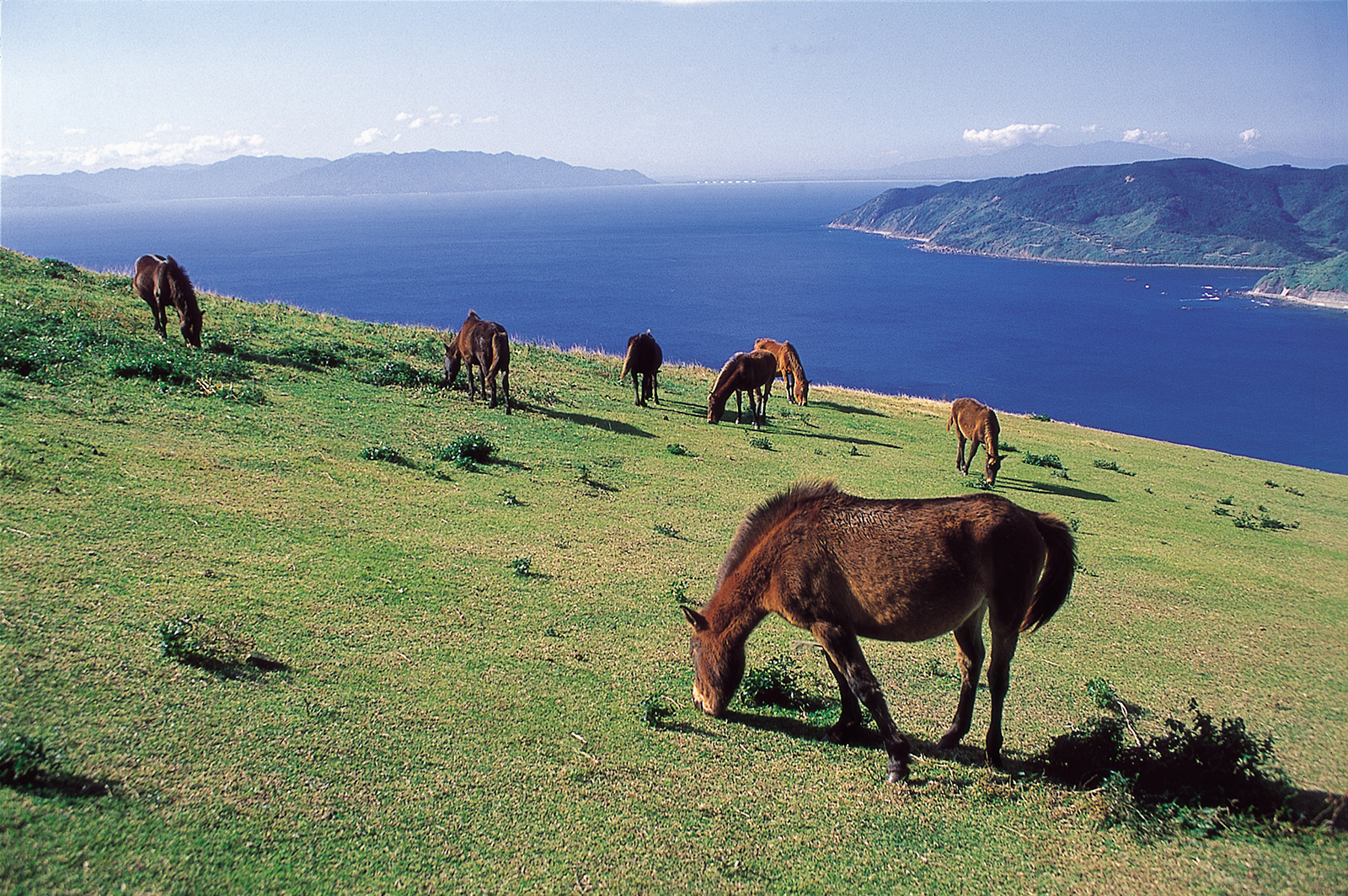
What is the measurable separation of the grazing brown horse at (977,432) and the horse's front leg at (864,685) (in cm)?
1283

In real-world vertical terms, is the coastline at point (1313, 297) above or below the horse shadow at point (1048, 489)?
above

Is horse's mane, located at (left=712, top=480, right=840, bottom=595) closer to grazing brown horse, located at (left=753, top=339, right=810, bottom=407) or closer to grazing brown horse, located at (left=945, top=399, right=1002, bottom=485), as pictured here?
grazing brown horse, located at (left=945, top=399, right=1002, bottom=485)

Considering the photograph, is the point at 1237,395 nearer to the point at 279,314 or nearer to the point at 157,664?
the point at 279,314

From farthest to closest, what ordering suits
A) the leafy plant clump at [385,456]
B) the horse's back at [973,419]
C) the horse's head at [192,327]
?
the horse's back at [973,419] < the horse's head at [192,327] < the leafy plant clump at [385,456]

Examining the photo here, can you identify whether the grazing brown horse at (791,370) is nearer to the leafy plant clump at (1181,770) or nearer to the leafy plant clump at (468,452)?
the leafy plant clump at (468,452)

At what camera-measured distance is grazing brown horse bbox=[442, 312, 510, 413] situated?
1614cm

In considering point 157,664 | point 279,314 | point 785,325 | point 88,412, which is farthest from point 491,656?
point 785,325

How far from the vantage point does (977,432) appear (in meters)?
17.6

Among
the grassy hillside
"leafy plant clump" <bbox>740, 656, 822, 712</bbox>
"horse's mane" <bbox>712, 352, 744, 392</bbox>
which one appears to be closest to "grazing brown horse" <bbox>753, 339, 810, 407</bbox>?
"horse's mane" <bbox>712, 352, 744, 392</bbox>

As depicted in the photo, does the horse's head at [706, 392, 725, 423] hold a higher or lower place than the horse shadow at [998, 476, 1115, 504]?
higher

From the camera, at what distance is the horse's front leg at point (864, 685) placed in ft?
17.4

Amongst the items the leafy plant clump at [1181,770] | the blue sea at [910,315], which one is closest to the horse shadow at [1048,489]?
the leafy plant clump at [1181,770]

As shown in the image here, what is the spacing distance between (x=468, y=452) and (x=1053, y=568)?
946 centimetres

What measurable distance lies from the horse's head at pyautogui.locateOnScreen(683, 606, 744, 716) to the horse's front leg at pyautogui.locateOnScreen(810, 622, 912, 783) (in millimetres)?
761
